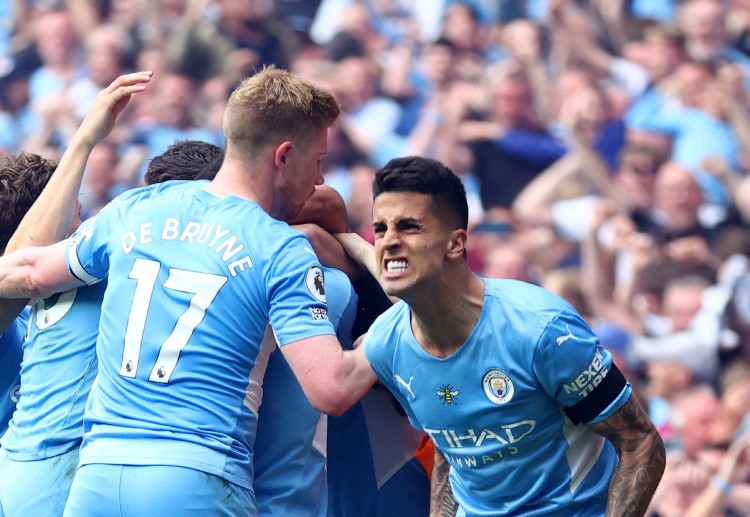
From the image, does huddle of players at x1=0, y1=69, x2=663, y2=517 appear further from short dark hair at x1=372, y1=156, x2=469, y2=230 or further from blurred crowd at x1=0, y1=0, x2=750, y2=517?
blurred crowd at x1=0, y1=0, x2=750, y2=517

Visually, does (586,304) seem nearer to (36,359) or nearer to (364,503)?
(364,503)

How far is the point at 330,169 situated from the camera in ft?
32.2

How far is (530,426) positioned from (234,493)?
2.83ft

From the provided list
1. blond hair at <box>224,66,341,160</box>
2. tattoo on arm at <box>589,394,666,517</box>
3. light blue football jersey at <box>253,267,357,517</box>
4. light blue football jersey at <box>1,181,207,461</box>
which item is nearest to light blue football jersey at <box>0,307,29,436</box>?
light blue football jersey at <box>1,181,207,461</box>

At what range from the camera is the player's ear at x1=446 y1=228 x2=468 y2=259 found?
3.37m

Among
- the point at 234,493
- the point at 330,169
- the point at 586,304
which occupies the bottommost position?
the point at 586,304

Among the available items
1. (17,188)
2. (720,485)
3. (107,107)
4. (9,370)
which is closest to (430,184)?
(107,107)

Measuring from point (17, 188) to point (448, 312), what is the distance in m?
1.72

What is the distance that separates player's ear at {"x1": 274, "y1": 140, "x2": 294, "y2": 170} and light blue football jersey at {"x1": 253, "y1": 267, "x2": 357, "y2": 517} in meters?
0.50

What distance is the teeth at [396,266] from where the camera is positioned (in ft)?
10.8

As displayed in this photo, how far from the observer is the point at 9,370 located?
431 centimetres

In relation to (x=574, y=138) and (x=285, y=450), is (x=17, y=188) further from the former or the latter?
(x=574, y=138)

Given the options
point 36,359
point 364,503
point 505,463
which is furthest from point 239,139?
point 364,503

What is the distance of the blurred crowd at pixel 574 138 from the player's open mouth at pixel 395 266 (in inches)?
200
